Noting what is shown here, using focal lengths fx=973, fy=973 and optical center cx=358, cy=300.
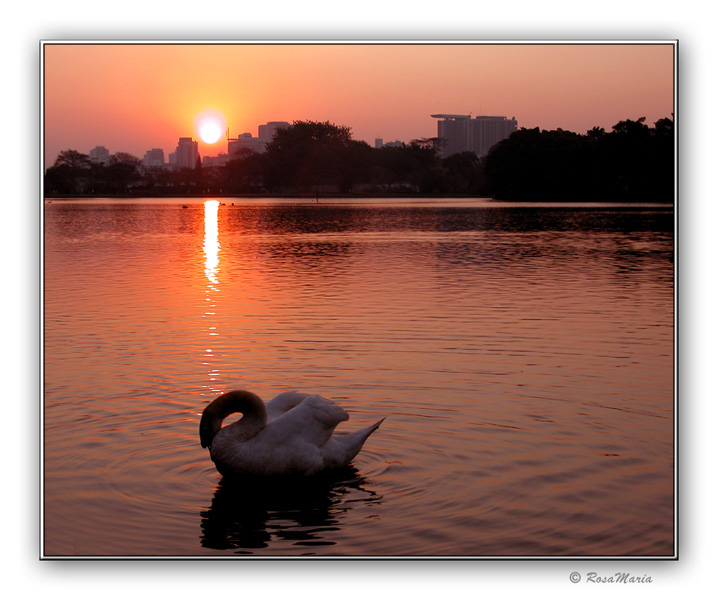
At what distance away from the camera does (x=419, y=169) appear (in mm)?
81500

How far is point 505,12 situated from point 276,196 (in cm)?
8060

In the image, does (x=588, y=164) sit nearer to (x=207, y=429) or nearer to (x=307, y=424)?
(x=307, y=424)

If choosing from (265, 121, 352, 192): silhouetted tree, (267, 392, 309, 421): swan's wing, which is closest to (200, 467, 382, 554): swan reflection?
(267, 392, 309, 421): swan's wing

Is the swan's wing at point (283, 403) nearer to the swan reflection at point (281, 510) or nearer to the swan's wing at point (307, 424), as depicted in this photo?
the swan's wing at point (307, 424)

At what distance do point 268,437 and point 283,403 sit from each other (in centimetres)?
71

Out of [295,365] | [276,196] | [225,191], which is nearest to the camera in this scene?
[295,365]

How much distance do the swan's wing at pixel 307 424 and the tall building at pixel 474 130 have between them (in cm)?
821

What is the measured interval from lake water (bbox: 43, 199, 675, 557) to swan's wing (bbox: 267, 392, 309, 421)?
0.77 m

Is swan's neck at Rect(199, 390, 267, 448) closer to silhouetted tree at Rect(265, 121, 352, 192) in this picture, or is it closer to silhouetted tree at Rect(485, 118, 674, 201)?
silhouetted tree at Rect(485, 118, 674, 201)

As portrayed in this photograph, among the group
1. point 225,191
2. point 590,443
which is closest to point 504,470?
point 590,443

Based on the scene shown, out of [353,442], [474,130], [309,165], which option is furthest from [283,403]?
[309,165]
